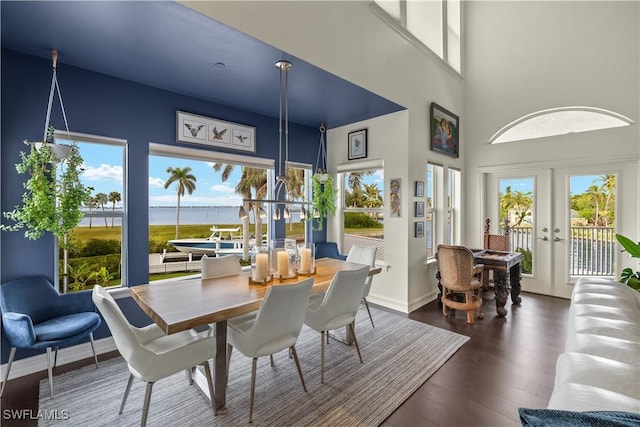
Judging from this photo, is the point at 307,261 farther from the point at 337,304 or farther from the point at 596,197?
the point at 596,197

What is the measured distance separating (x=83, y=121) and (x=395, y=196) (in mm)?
3659

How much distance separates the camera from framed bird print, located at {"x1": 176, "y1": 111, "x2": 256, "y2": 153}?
3.41 m

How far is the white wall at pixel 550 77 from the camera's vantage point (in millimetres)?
3904

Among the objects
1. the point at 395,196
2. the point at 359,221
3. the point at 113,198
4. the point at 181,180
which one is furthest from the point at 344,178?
the point at 113,198

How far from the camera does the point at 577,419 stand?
747 millimetres

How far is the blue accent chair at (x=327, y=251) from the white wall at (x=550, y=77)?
8.32ft

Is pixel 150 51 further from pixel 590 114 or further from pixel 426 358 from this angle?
pixel 590 114

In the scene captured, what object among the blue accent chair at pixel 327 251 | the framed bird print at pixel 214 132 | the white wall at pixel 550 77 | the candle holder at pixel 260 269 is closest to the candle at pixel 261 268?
the candle holder at pixel 260 269

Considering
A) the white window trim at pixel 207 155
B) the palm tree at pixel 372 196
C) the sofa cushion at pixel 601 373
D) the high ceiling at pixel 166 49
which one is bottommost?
the sofa cushion at pixel 601 373

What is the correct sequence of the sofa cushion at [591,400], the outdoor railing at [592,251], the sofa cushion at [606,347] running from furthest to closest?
the outdoor railing at [592,251] → the sofa cushion at [606,347] → the sofa cushion at [591,400]

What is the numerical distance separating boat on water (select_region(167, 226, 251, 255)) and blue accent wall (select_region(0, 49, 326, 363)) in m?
0.55

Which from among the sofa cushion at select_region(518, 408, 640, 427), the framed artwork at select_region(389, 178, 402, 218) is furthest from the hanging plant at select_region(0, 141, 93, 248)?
the framed artwork at select_region(389, 178, 402, 218)

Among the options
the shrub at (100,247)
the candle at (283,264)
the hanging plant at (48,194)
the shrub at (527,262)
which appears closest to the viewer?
the hanging plant at (48,194)

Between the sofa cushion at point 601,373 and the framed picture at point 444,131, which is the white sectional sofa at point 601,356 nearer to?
the sofa cushion at point 601,373
